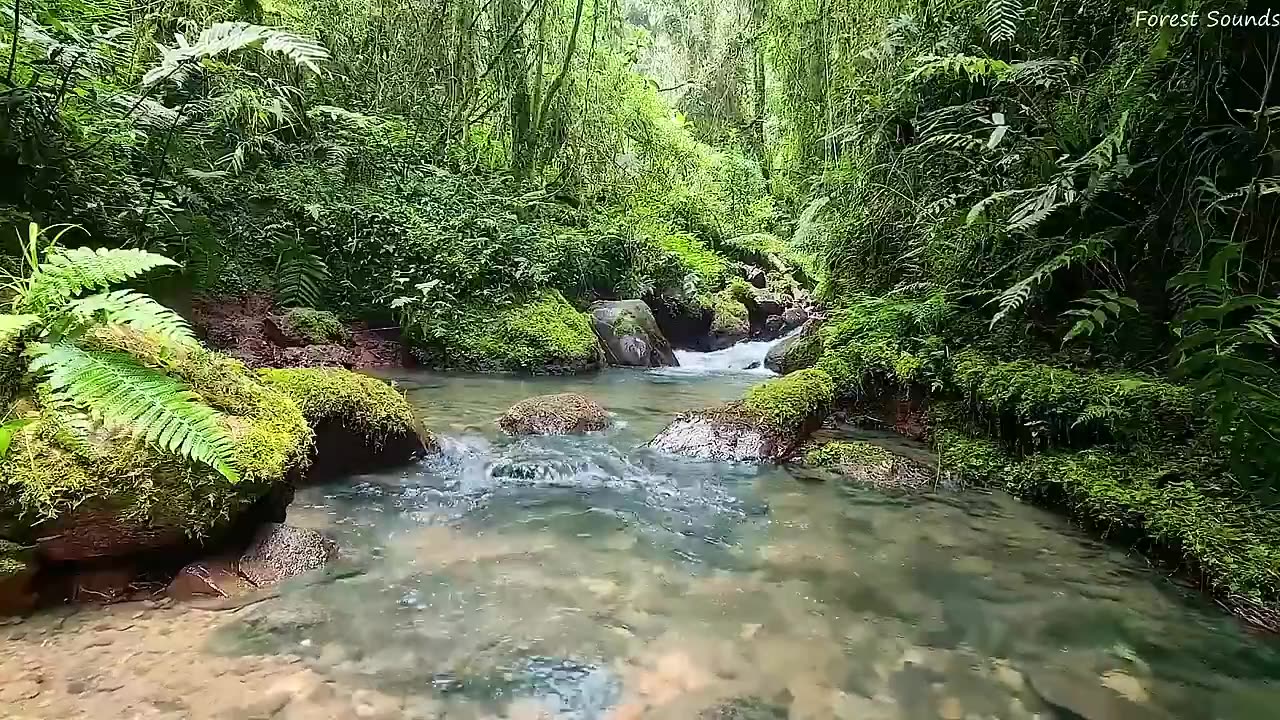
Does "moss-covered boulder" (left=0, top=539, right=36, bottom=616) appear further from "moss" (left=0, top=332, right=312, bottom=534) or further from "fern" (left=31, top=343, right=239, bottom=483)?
"fern" (left=31, top=343, right=239, bottom=483)

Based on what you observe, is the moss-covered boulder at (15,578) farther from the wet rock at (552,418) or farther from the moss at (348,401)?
the wet rock at (552,418)

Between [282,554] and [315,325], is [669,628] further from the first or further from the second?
[315,325]

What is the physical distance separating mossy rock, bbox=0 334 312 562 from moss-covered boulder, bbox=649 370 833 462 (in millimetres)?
3170

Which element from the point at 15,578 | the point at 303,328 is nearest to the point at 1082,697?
the point at 15,578

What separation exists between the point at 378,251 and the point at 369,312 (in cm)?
84

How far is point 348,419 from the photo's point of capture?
466 centimetres

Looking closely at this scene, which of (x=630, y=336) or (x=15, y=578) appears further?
(x=630, y=336)

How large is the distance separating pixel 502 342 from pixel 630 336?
2.00 m

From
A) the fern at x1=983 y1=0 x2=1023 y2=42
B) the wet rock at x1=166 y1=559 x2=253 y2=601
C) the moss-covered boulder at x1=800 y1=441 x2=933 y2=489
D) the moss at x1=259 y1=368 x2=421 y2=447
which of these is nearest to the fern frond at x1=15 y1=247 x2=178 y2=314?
the wet rock at x1=166 y1=559 x2=253 y2=601

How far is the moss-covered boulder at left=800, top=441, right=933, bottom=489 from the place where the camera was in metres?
5.00

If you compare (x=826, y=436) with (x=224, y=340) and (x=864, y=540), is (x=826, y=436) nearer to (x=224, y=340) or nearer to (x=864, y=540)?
(x=864, y=540)

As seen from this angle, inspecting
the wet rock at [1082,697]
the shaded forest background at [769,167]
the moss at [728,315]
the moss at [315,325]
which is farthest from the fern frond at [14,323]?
the moss at [728,315]

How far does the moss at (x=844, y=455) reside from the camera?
525 cm

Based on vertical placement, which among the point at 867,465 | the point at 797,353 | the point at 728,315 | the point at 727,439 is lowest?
the point at 867,465
